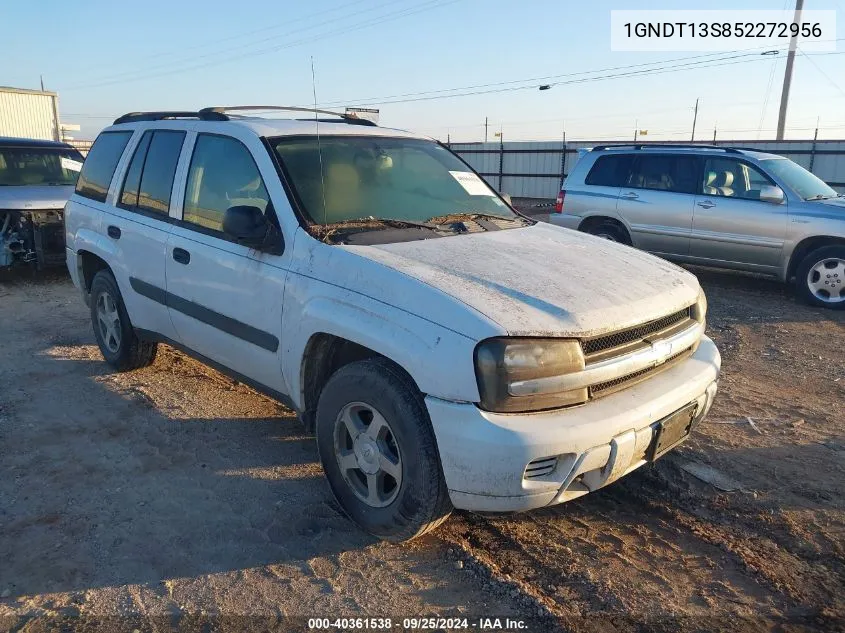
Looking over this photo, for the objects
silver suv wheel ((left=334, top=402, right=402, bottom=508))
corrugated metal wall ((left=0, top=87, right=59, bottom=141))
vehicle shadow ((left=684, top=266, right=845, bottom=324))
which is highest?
corrugated metal wall ((left=0, top=87, right=59, bottom=141))

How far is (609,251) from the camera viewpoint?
3619 mm

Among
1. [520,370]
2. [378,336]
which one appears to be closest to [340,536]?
[378,336]

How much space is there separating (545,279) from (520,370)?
636 mm

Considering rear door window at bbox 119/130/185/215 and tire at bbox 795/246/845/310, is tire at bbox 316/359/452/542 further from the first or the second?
tire at bbox 795/246/845/310

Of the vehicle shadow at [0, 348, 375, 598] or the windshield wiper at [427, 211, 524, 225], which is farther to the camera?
the windshield wiper at [427, 211, 524, 225]

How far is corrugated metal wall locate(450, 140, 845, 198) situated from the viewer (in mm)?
17484

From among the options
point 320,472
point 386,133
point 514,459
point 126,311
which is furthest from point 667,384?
point 126,311

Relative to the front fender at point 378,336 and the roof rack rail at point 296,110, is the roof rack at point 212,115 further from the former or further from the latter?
the front fender at point 378,336

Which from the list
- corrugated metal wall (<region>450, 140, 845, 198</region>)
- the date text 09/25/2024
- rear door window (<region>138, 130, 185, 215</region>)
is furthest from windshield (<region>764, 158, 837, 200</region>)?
corrugated metal wall (<region>450, 140, 845, 198</region>)

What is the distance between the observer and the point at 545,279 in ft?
9.68

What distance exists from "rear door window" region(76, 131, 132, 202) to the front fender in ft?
8.38

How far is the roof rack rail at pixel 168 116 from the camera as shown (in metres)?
4.13

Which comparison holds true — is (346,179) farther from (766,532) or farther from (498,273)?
(766,532)

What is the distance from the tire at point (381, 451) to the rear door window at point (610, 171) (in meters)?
7.30
